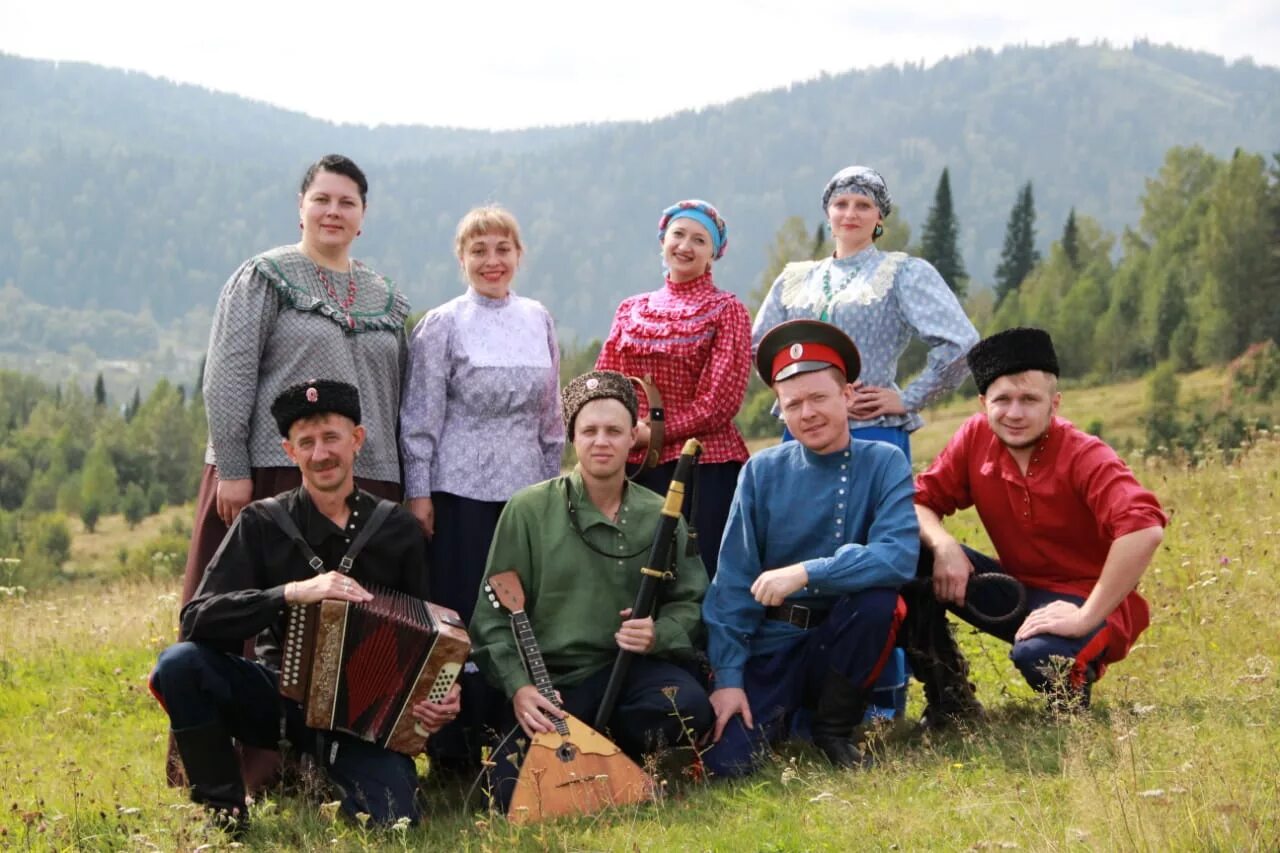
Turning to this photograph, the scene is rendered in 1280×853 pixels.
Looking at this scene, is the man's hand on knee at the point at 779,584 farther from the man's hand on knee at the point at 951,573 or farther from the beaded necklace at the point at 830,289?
the beaded necklace at the point at 830,289

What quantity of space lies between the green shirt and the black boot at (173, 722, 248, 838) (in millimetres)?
1117

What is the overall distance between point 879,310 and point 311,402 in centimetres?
288

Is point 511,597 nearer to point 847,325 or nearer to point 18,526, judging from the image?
point 847,325

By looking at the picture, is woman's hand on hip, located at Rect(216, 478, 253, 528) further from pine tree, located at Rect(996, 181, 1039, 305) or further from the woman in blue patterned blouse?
pine tree, located at Rect(996, 181, 1039, 305)

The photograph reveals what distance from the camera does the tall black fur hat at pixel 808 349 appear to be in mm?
5586

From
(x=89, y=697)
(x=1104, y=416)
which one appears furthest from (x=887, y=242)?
(x=89, y=697)

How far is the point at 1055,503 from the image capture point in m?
5.62

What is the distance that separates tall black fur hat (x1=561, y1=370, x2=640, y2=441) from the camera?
562cm

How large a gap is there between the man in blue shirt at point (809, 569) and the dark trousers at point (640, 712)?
146 millimetres

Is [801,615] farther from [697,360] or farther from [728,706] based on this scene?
[697,360]

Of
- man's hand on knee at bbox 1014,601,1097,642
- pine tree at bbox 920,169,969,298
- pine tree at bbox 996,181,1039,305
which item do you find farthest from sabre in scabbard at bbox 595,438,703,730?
pine tree at bbox 996,181,1039,305

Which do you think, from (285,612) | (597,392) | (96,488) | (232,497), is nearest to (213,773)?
(285,612)

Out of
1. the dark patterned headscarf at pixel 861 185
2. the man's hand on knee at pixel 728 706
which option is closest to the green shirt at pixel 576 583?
the man's hand on knee at pixel 728 706

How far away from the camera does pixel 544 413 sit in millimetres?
6527
